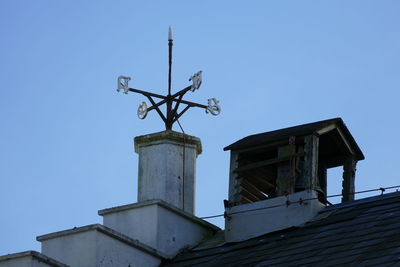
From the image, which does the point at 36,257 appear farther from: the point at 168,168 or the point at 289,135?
the point at 289,135

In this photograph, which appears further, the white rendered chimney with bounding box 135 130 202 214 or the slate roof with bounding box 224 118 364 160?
the white rendered chimney with bounding box 135 130 202 214

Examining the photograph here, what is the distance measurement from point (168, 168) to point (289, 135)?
2238mm

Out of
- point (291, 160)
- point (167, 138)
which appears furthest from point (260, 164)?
point (167, 138)

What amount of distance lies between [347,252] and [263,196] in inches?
183

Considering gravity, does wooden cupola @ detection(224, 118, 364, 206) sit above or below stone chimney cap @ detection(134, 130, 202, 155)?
below

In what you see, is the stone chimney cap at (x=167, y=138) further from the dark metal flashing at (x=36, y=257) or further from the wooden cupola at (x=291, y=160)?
the dark metal flashing at (x=36, y=257)

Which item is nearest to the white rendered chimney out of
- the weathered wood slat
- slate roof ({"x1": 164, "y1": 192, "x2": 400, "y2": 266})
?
the weathered wood slat

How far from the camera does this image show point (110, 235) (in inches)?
774

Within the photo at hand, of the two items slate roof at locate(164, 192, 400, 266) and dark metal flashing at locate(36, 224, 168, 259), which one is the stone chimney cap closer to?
slate roof at locate(164, 192, 400, 266)

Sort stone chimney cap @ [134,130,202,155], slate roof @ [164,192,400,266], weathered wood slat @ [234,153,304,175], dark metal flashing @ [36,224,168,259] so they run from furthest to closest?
stone chimney cap @ [134,130,202,155] < weathered wood slat @ [234,153,304,175] < dark metal flashing @ [36,224,168,259] < slate roof @ [164,192,400,266]

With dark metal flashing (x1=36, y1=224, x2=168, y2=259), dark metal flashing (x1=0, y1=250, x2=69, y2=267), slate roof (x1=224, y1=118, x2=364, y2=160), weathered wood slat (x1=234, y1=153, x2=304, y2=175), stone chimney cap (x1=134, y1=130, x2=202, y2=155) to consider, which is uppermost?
stone chimney cap (x1=134, y1=130, x2=202, y2=155)

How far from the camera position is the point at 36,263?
18.3 metres

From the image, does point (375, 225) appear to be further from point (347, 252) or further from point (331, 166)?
point (331, 166)

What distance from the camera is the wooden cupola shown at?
67.9 ft
